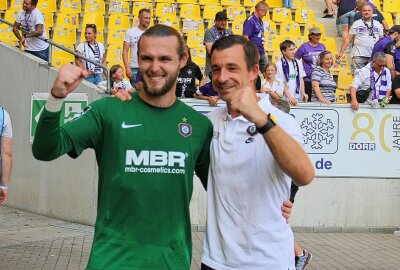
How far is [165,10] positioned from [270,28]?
2.31 m

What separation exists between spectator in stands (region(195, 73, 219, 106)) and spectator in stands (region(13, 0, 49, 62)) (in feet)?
9.11

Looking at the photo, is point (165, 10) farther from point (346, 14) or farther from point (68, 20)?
point (346, 14)

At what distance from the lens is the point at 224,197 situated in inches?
150

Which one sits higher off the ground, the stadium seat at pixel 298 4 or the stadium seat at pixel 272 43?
the stadium seat at pixel 298 4

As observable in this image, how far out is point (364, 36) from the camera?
13.9 metres

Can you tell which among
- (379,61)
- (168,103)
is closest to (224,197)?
(168,103)

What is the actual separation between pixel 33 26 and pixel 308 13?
7.16 m

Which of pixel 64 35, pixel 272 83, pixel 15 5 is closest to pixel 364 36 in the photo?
pixel 272 83

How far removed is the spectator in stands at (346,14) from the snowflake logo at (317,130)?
5642 mm

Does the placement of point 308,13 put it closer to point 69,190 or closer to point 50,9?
point 50,9

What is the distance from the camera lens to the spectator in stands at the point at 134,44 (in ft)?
38.8

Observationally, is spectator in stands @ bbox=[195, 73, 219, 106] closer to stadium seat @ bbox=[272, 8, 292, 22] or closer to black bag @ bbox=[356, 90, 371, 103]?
black bag @ bbox=[356, 90, 371, 103]

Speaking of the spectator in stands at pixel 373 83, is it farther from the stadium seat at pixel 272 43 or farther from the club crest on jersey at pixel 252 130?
the club crest on jersey at pixel 252 130

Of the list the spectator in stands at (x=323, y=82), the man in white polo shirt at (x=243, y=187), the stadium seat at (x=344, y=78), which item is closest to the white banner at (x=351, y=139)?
the spectator in stands at (x=323, y=82)
